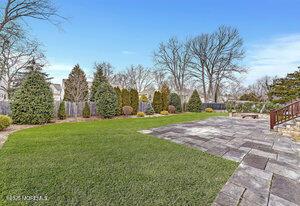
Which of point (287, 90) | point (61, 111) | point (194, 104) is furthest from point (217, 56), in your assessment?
point (61, 111)

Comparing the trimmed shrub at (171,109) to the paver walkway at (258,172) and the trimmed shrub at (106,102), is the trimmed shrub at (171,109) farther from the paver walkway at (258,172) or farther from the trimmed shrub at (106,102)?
the paver walkway at (258,172)

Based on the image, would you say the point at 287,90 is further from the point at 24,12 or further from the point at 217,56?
the point at 24,12

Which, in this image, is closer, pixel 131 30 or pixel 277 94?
pixel 131 30

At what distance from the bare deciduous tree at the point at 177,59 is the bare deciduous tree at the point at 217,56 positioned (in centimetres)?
108

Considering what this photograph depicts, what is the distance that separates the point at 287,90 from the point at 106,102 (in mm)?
16058

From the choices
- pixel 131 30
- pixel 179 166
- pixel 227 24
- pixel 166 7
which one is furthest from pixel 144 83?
pixel 179 166

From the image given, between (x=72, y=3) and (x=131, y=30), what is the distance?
13.8ft

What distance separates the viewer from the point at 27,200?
2137 mm

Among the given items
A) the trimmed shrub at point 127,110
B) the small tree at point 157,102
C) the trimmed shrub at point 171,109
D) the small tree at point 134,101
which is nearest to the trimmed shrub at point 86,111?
the trimmed shrub at point 127,110

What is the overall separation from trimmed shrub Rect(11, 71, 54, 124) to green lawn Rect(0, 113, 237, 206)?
5.75 meters

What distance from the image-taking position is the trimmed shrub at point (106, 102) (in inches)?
522

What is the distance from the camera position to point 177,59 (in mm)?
29812

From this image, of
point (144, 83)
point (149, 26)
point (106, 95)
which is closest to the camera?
point (149, 26)

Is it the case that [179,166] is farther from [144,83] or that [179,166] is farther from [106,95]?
[144,83]
